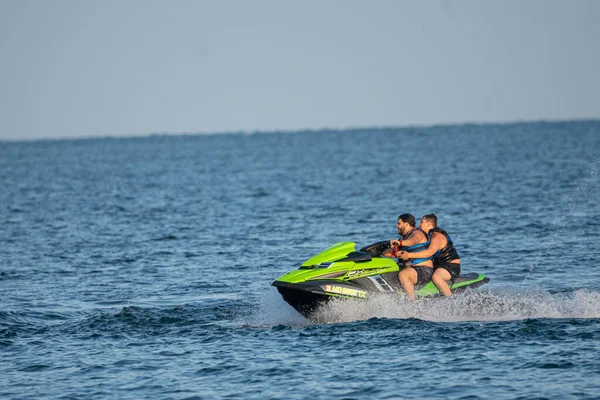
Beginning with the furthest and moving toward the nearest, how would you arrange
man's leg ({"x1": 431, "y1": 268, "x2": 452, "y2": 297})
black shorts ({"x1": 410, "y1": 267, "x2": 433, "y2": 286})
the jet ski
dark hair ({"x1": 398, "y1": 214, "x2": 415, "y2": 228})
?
dark hair ({"x1": 398, "y1": 214, "x2": 415, "y2": 228}) → black shorts ({"x1": 410, "y1": 267, "x2": 433, "y2": 286}) → man's leg ({"x1": 431, "y1": 268, "x2": 452, "y2": 297}) → the jet ski

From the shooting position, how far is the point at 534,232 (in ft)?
81.8

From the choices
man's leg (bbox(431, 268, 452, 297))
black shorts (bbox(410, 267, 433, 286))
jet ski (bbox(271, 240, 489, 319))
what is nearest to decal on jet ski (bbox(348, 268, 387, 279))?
jet ski (bbox(271, 240, 489, 319))

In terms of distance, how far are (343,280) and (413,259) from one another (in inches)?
49.2

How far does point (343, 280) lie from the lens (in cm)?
1406

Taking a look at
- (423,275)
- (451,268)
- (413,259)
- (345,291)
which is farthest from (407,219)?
(345,291)

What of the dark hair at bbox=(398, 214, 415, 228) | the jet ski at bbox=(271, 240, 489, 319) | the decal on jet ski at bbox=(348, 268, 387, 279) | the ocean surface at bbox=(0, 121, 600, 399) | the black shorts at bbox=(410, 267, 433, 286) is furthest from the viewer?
the dark hair at bbox=(398, 214, 415, 228)

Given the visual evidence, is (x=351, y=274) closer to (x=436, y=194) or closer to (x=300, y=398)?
(x=300, y=398)

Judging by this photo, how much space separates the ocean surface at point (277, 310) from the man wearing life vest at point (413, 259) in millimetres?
361

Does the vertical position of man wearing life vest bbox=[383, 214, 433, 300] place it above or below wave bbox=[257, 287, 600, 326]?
above

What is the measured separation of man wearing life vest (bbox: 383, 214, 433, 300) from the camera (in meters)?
14.2

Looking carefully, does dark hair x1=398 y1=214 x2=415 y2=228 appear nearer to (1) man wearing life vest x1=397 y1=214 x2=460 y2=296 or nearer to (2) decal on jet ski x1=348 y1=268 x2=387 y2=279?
(1) man wearing life vest x1=397 y1=214 x2=460 y2=296

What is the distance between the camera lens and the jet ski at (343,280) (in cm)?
1378

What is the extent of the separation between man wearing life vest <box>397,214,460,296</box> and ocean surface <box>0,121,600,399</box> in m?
0.34

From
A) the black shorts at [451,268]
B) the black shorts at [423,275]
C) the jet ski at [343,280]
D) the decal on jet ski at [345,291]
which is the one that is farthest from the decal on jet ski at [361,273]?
the black shorts at [451,268]
